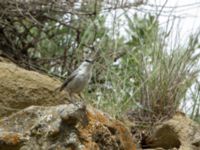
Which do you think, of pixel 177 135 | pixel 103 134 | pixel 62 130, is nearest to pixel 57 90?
pixel 177 135

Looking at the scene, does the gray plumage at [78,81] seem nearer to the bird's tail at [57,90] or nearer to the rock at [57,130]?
the bird's tail at [57,90]

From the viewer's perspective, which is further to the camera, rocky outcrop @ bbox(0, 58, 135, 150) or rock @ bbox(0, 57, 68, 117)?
rock @ bbox(0, 57, 68, 117)

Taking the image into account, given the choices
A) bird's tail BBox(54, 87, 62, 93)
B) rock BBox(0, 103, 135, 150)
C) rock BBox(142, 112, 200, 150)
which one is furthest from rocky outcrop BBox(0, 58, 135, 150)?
bird's tail BBox(54, 87, 62, 93)

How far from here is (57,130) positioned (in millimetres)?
4004

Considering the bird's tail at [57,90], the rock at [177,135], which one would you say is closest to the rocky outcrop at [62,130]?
the rock at [177,135]

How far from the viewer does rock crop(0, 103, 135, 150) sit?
13.0ft

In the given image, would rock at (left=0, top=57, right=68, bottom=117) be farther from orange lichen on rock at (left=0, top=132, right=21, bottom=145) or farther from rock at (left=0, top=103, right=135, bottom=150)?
orange lichen on rock at (left=0, top=132, right=21, bottom=145)

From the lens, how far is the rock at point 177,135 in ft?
17.3

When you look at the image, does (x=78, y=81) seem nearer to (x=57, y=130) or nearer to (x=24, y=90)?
(x=24, y=90)

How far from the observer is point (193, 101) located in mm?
6195

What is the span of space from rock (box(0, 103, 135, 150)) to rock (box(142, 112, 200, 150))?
3.63 ft

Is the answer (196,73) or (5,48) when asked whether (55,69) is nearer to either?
(5,48)

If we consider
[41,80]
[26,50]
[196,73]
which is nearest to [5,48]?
[26,50]

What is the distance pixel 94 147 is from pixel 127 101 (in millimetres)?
2020
